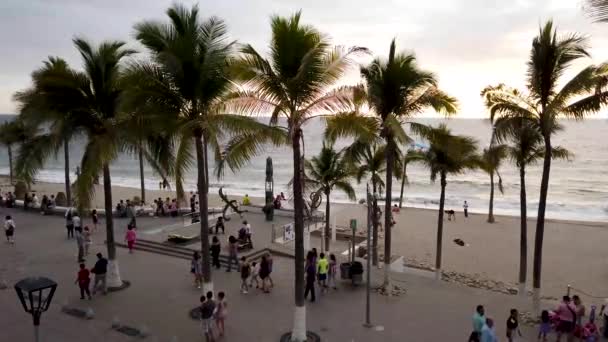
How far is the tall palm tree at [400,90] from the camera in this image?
1282 cm

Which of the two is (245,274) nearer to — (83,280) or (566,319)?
(83,280)

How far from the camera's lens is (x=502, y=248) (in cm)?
2594

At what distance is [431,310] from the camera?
41.7 feet

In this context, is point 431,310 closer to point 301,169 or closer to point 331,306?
point 331,306

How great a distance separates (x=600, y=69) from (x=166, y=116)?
9605 mm

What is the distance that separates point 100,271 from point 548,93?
13.0 meters

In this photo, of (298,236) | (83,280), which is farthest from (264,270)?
(83,280)

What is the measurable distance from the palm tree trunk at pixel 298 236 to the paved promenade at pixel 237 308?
2.69ft

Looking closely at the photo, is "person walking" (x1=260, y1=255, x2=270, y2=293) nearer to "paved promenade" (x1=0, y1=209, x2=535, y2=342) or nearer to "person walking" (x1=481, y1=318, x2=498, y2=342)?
"paved promenade" (x1=0, y1=209, x2=535, y2=342)

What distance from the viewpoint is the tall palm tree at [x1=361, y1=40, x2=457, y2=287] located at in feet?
42.1

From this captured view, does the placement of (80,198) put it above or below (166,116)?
below

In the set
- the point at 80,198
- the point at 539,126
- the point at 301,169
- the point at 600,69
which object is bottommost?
the point at 80,198

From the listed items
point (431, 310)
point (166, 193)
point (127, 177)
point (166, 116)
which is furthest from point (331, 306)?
point (127, 177)

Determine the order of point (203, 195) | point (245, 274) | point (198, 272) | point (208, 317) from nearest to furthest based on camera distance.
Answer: point (208, 317) → point (203, 195) → point (245, 274) → point (198, 272)
